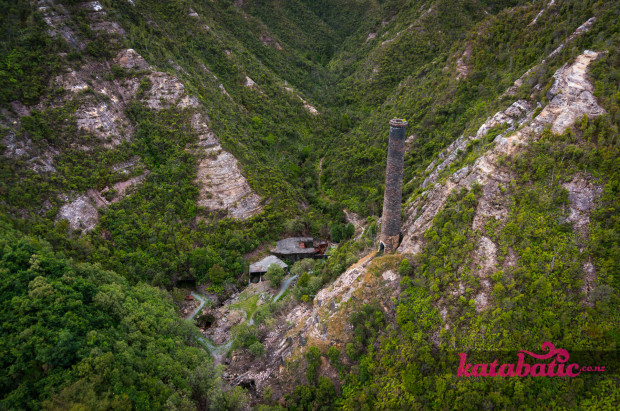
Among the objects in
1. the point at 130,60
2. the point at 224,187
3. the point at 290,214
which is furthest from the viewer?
the point at 290,214

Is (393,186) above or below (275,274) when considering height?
above

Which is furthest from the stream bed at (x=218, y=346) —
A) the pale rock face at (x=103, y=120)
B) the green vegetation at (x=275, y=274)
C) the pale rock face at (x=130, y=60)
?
the pale rock face at (x=130, y=60)

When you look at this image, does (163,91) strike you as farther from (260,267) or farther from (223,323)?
(223,323)

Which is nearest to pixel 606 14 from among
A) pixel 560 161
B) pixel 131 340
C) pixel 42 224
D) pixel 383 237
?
pixel 560 161

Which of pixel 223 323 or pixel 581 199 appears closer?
pixel 581 199

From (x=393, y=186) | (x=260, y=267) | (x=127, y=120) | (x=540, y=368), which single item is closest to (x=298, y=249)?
(x=260, y=267)

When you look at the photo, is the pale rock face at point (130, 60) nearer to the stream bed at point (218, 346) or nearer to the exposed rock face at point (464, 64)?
the stream bed at point (218, 346)
